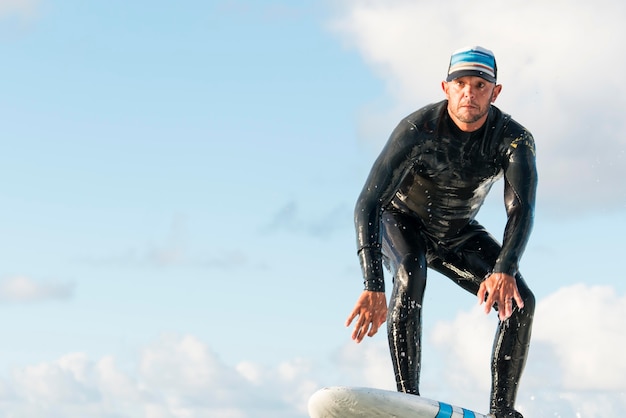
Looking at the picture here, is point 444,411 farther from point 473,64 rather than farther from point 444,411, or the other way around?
point 473,64

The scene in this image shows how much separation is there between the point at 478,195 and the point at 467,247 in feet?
1.91

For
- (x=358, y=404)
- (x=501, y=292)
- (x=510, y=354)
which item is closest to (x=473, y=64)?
(x=501, y=292)

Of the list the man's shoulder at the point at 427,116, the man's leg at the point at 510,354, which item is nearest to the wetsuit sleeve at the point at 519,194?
the man's leg at the point at 510,354

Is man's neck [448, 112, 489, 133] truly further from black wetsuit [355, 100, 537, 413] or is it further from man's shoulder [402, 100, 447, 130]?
man's shoulder [402, 100, 447, 130]

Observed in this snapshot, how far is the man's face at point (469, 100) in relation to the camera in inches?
429

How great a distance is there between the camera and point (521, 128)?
11.3 metres

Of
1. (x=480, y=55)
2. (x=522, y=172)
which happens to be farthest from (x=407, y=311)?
(x=480, y=55)

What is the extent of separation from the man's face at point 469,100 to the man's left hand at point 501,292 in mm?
1626

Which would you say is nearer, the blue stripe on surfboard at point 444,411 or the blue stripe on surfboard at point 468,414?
the blue stripe on surfboard at point 444,411

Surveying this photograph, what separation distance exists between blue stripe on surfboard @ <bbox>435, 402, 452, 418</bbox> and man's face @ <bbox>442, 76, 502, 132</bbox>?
280 centimetres

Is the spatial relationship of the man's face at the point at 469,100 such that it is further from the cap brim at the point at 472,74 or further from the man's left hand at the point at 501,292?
the man's left hand at the point at 501,292

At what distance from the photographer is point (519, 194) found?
35.8ft

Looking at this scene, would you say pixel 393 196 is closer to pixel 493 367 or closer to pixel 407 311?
pixel 407 311

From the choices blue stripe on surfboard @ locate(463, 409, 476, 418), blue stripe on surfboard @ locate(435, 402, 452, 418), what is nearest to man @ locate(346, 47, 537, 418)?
blue stripe on surfboard @ locate(463, 409, 476, 418)
